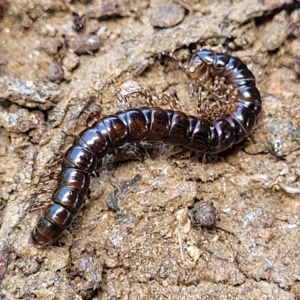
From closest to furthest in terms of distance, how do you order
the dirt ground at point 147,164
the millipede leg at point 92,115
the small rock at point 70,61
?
1. the dirt ground at point 147,164
2. the millipede leg at point 92,115
3. the small rock at point 70,61

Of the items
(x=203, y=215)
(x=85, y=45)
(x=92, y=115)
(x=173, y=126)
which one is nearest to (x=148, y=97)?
(x=173, y=126)

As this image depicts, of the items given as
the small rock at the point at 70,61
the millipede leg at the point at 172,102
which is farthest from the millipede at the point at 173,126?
the small rock at the point at 70,61

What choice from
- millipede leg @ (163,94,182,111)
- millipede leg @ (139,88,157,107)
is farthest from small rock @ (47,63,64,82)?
millipede leg @ (163,94,182,111)

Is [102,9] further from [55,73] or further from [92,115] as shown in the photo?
[92,115]

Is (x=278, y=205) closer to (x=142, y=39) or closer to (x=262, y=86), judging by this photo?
(x=262, y=86)

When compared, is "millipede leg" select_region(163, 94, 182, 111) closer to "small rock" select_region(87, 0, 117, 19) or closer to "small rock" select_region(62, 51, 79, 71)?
"small rock" select_region(62, 51, 79, 71)

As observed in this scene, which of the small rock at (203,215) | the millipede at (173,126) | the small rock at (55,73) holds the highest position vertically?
the small rock at (55,73)

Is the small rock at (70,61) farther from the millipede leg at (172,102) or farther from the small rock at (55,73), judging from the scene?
the millipede leg at (172,102)
